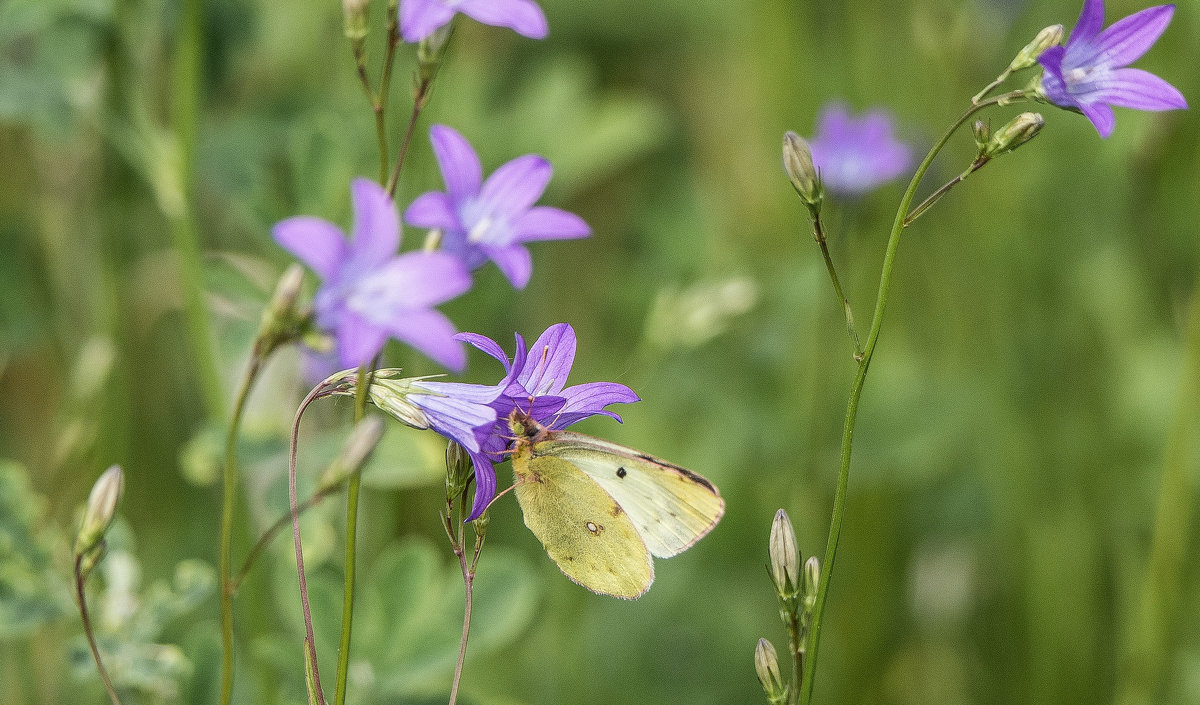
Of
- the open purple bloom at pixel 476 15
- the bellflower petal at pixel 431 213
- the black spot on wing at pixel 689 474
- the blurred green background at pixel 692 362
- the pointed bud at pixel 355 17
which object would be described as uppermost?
the open purple bloom at pixel 476 15

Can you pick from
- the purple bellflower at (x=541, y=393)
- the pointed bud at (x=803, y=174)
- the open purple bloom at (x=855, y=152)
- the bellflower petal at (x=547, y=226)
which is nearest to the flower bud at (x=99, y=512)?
the purple bellflower at (x=541, y=393)

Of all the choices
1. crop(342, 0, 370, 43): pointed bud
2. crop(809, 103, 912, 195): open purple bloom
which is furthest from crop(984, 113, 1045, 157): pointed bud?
crop(809, 103, 912, 195): open purple bloom

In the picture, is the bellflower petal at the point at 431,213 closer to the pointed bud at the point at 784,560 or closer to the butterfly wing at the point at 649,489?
the butterfly wing at the point at 649,489

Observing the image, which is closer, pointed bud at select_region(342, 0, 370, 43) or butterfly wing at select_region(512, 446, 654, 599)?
pointed bud at select_region(342, 0, 370, 43)

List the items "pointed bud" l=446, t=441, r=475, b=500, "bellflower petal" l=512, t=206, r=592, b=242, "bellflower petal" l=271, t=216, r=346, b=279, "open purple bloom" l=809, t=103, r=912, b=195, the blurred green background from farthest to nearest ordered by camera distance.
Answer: "open purple bloom" l=809, t=103, r=912, b=195, the blurred green background, "pointed bud" l=446, t=441, r=475, b=500, "bellflower petal" l=512, t=206, r=592, b=242, "bellflower petal" l=271, t=216, r=346, b=279

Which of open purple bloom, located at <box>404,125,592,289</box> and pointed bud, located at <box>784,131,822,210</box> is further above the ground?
pointed bud, located at <box>784,131,822,210</box>

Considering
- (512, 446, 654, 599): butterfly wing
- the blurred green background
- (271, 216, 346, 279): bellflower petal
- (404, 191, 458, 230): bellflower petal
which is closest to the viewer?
(271, 216, 346, 279): bellflower petal

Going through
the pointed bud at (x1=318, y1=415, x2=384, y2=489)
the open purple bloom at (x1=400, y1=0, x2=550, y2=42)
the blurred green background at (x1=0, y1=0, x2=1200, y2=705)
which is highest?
the open purple bloom at (x1=400, y1=0, x2=550, y2=42)

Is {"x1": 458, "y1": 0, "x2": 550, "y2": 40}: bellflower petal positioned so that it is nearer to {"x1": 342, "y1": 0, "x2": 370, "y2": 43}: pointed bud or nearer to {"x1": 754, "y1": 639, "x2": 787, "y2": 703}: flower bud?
{"x1": 342, "y1": 0, "x2": 370, "y2": 43}: pointed bud
